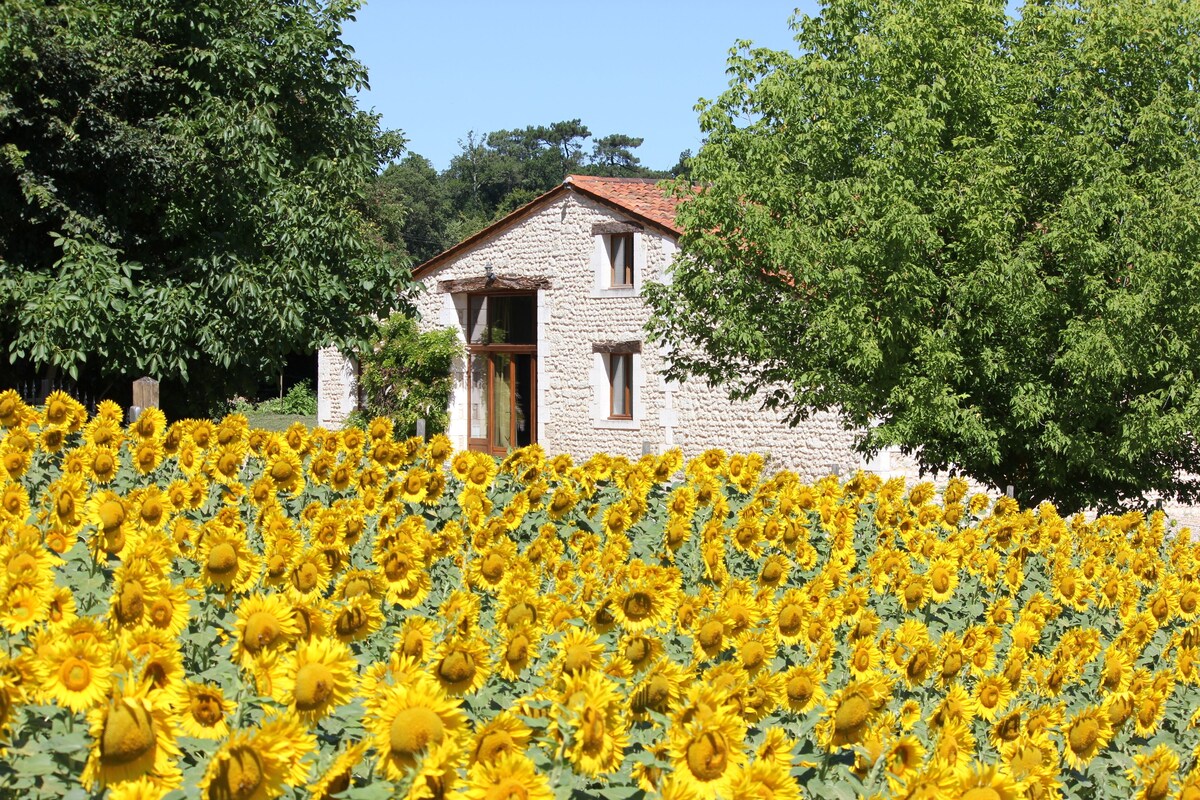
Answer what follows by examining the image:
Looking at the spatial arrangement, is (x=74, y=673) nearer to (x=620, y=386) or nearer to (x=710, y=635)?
(x=710, y=635)

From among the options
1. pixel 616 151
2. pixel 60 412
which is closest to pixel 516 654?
pixel 60 412

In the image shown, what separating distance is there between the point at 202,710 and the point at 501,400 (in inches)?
991

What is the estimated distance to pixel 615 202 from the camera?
24578 mm

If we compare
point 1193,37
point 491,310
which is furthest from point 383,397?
point 1193,37

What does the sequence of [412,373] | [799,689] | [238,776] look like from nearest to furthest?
1. [238,776]
2. [799,689]
3. [412,373]

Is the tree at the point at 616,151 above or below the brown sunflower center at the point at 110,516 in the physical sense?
above

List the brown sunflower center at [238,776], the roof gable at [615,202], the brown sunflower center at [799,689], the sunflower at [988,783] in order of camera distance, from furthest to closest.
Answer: the roof gable at [615,202]
the brown sunflower center at [799,689]
the sunflower at [988,783]
the brown sunflower center at [238,776]

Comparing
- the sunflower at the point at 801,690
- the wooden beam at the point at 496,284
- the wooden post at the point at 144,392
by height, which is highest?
the wooden beam at the point at 496,284

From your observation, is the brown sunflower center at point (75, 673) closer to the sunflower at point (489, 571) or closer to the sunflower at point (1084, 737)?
the sunflower at point (489, 571)

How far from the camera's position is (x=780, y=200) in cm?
1359

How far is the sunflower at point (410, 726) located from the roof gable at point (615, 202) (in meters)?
20.9

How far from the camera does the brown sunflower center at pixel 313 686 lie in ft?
8.16

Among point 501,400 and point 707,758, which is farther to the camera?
point 501,400

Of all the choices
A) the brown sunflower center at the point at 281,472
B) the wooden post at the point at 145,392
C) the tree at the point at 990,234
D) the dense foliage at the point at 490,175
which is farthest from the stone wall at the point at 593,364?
the dense foliage at the point at 490,175
